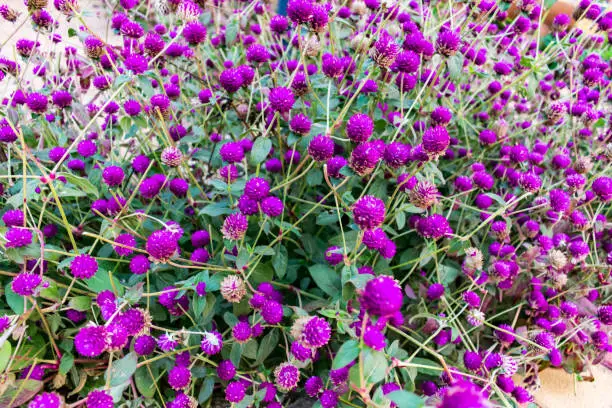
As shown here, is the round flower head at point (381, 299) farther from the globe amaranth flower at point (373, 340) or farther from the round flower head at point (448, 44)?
the round flower head at point (448, 44)

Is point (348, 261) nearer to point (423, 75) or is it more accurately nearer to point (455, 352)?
point (455, 352)

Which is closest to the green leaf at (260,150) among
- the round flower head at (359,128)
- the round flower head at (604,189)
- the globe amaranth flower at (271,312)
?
the round flower head at (359,128)

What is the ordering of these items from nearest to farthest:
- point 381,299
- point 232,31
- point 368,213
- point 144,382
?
point 381,299
point 368,213
point 144,382
point 232,31

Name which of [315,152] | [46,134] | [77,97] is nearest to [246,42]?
[77,97]

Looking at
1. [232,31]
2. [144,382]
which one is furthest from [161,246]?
[232,31]

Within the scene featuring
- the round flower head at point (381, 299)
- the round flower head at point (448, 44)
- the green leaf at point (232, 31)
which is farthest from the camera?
the green leaf at point (232, 31)

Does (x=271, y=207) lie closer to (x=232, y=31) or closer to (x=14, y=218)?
(x=14, y=218)
